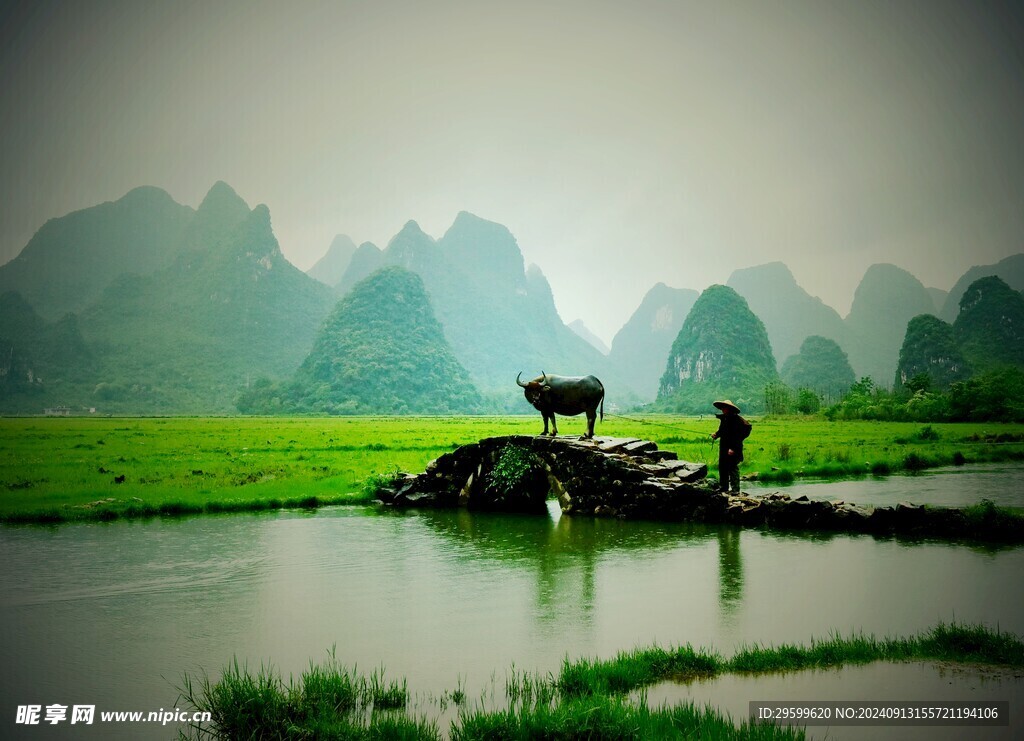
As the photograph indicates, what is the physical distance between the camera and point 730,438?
10.4m

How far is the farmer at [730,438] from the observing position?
10344 millimetres

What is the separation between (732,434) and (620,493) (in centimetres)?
229

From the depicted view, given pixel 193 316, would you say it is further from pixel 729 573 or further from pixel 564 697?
pixel 564 697

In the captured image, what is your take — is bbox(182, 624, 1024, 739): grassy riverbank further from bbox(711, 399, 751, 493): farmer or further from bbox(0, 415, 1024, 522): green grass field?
bbox(0, 415, 1024, 522): green grass field

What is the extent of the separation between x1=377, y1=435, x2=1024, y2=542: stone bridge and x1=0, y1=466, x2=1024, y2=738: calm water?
0.73 metres

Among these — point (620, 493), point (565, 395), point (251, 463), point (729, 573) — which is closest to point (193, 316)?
point (251, 463)

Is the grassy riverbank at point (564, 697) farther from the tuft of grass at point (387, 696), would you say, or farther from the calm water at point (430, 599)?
the calm water at point (430, 599)

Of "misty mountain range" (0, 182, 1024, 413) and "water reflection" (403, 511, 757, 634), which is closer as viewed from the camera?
"water reflection" (403, 511, 757, 634)

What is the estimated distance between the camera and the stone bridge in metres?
8.91

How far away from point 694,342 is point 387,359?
63.7 metres

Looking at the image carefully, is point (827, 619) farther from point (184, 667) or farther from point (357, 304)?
point (357, 304)

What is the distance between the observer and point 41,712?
3.89 meters

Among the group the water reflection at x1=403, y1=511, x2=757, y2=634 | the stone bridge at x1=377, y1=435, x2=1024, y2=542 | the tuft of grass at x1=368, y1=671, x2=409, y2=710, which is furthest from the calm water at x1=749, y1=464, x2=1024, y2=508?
the tuft of grass at x1=368, y1=671, x2=409, y2=710

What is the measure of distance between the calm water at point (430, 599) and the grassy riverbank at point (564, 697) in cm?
29
